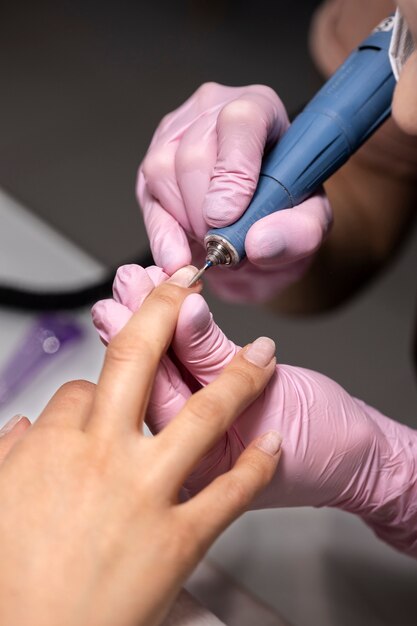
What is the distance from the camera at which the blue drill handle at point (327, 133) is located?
0.71m

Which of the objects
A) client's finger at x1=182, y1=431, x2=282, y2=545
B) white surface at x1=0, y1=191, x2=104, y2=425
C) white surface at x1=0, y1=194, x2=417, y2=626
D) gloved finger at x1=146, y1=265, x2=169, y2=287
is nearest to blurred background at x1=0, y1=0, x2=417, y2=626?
white surface at x1=0, y1=191, x2=104, y2=425

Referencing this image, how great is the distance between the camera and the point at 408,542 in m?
0.77

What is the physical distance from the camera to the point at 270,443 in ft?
1.85

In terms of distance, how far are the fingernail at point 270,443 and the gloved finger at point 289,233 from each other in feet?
0.60

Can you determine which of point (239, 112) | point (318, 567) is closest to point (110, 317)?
point (239, 112)

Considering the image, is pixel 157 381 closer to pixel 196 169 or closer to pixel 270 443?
pixel 270 443

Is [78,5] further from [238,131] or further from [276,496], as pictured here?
[276,496]

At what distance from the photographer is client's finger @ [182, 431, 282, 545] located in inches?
19.6

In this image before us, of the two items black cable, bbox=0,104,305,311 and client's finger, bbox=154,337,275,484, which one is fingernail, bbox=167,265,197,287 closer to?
client's finger, bbox=154,337,275,484

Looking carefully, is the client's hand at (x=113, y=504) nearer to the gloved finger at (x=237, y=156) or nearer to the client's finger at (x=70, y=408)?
the client's finger at (x=70, y=408)

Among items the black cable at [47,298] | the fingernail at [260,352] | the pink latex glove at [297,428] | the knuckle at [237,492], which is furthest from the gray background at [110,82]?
the knuckle at [237,492]

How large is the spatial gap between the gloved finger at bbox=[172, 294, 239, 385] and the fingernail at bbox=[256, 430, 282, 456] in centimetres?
7

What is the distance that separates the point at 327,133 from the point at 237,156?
0.10m

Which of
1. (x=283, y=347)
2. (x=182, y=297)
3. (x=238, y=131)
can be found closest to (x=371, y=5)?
(x=238, y=131)
